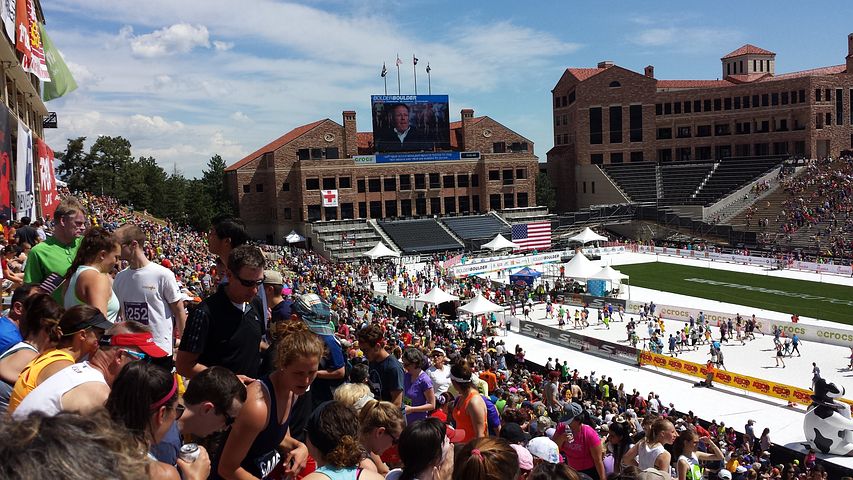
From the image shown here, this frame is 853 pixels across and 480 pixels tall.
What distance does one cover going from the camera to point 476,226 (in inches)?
2689

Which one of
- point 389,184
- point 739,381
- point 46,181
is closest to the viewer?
point 739,381

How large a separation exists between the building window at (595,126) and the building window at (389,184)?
25.1 metres

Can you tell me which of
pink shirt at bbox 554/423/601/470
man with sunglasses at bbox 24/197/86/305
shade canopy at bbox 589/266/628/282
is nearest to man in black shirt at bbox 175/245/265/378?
man with sunglasses at bbox 24/197/86/305

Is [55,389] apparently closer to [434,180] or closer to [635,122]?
[434,180]

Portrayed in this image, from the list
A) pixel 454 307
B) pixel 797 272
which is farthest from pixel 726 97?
pixel 454 307

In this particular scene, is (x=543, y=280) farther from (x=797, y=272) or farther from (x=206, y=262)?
(x=206, y=262)

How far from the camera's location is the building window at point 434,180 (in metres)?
70.7

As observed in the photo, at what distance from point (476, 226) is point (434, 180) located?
21.2 feet

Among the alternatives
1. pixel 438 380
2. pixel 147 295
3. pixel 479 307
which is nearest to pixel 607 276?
pixel 479 307

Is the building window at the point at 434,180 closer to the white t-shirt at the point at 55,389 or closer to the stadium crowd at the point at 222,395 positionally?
the stadium crowd at the point at 222,395

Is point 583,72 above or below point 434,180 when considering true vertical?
above

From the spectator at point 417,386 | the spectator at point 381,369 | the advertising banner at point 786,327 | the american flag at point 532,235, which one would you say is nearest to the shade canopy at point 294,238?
the american flag at point 532,235

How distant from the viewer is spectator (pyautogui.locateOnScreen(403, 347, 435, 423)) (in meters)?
8.06

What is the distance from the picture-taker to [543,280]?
48031 mm
